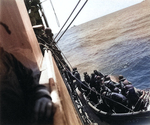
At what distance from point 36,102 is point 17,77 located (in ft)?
1.89

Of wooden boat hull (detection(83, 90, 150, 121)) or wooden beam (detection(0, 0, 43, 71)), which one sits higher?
wooden beam (detection(0, 0, 43, 71))

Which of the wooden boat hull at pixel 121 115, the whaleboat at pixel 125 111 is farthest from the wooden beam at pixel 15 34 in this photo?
the wooden boat hull at pixel 121 115

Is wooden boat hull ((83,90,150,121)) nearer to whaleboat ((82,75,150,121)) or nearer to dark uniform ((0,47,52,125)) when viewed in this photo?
whaleboat ((82,75,150,121))

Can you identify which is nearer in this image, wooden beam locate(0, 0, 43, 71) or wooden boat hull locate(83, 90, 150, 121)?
wooden beam locate(0, 0, 43, 71)

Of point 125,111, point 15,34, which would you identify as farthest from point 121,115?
point 15,34

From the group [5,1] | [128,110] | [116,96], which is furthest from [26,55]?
[128,110]

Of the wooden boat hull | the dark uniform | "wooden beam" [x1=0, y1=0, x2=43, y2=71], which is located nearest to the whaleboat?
the wooden boat hull

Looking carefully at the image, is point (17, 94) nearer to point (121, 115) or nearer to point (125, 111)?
point (121, 115)

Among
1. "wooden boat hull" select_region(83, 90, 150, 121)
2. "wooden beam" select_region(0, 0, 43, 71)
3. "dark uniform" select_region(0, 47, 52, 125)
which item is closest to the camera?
"dark uniform" select_region(0, 47, 52, 125)

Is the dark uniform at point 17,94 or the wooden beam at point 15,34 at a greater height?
the wooden beam at point 15,34

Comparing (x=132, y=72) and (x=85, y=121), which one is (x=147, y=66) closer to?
(x=132, y=72)

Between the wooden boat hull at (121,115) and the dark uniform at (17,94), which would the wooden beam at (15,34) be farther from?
the wooden boat hull at (121,115)

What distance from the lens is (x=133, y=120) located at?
731 centimetres

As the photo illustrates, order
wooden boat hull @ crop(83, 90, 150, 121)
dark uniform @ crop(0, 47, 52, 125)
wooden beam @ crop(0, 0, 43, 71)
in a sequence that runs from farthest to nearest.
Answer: wooden boat hull @ crop(83, 90, 150, 121), wooden beam @ crop(0, 0, 43, 71), dark uniform @ crop(0, 47, 52, 125)
